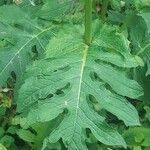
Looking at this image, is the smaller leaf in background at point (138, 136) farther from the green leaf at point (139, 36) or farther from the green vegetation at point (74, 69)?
the green leaf at point (139, 36)

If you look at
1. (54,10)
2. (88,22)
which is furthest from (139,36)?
(88,22)

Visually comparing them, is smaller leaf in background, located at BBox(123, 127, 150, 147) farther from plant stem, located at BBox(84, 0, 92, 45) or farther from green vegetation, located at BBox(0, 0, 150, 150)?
plant stem, located at BBox(84, 0, 92, 45)

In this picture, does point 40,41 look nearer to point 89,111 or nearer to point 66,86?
point 66,86

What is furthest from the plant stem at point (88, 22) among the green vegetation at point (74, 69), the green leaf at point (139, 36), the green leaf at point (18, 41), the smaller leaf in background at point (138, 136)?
the smaller leaf in background at point (138, 136)

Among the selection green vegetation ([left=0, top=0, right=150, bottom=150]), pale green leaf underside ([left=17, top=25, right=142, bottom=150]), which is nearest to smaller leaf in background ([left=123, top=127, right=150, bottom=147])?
green vegetation ([left=0, top=0, right=150, bottom=150])

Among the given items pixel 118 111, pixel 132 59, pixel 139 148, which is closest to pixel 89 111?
→ pixel 118 111
